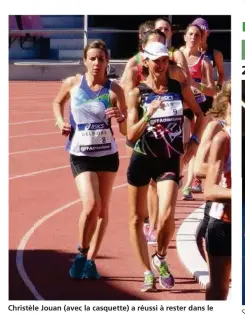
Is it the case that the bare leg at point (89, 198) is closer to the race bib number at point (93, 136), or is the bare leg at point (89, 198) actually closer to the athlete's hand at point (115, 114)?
the race bib number at point (93, 136)

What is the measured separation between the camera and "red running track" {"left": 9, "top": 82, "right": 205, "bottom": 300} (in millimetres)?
6375

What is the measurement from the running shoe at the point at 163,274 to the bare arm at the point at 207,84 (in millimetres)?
1942

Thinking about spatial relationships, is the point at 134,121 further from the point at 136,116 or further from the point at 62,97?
the point at 62,97

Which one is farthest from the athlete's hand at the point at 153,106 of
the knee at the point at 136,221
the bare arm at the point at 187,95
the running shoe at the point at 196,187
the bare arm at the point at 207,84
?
the running shoe at the point at 196,187

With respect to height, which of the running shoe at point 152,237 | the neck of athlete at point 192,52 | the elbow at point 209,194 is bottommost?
the running shoe at point 152,237

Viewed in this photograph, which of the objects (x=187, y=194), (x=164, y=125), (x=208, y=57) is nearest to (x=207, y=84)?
(x=208, y=57)

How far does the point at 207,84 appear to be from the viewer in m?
8.59

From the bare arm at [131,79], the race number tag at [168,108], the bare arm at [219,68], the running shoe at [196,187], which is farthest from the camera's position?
the running shoe at [196,187]

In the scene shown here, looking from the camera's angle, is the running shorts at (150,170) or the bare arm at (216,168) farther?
the running shorts at (150,170)

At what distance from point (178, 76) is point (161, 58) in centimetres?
33

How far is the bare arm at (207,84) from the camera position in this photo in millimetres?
8291

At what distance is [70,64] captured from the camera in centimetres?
2134

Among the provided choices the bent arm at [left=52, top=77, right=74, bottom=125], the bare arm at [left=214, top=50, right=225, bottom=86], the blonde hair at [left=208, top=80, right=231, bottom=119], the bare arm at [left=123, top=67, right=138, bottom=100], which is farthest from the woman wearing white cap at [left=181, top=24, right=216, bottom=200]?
the blonde hair at [left=208, top=80, right=231, bottom=119]
